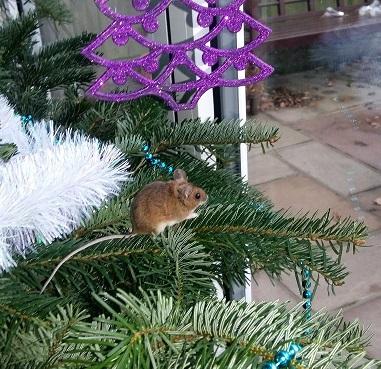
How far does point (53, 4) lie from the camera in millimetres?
833

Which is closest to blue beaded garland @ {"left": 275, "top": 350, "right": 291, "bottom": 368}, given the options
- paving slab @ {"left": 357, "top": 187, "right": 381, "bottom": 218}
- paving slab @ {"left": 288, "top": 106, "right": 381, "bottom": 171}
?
paving slab @ {"left": 288, "top": 106, "right": 381, "bottom": 171}

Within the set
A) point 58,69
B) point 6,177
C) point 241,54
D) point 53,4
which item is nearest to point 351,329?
point 6,177

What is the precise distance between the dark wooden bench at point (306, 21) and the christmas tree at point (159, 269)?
10.1 inches

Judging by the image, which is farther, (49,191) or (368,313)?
(368,313)

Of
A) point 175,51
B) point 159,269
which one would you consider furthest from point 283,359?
point 175,51

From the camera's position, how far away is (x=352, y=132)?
44.6 inches

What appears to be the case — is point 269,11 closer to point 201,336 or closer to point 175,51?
point 175,51

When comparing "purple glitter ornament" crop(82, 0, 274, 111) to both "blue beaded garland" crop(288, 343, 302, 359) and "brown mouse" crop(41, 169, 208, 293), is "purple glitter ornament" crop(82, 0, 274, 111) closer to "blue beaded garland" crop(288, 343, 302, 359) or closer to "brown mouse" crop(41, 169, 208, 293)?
"brown mouse" crop(41, 169, 208, 293)

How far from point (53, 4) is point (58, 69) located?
15 centimetres

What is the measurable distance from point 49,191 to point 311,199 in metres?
0.89

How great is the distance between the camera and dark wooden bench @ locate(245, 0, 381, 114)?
2.65ft

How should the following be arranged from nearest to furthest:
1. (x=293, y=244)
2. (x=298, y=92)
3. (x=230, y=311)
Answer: (x=230, y=311) < (x=293, y=244) < (x=298, y=92)

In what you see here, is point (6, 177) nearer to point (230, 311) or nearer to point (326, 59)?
point (230, 311)

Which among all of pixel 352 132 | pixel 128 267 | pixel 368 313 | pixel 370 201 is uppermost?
pixel 128 267
